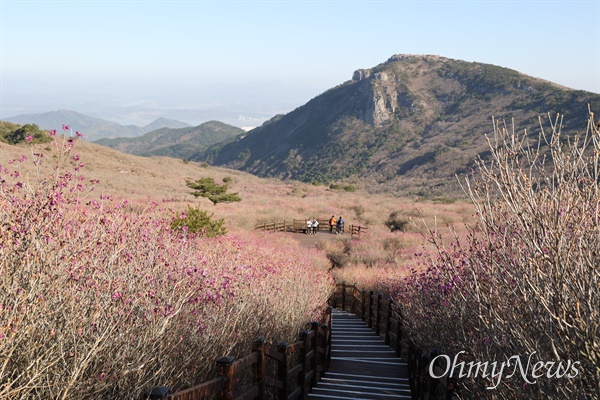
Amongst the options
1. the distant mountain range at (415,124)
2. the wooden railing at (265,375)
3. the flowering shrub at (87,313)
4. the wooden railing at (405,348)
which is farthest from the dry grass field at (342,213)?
the distant mountain range at (415,124)

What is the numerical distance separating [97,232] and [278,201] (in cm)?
4243

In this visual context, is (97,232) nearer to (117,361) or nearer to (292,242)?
(117,361)

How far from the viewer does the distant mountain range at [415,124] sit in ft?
380

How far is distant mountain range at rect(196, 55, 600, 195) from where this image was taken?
380 feet

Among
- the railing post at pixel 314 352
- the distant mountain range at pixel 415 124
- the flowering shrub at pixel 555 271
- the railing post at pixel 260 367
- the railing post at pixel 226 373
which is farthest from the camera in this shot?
the distant mountain range at pixel 415 124

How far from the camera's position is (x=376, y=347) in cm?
1260

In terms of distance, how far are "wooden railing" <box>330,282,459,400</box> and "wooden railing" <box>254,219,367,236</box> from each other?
1385 centimetres

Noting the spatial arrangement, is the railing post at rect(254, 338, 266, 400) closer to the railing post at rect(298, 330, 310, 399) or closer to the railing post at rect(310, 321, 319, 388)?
the railing post at rect(298, 330, 310, 399)

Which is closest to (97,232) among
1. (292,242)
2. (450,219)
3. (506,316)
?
(506,316)

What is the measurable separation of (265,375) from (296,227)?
30.4 meters

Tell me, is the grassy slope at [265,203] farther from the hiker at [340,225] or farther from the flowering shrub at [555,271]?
the flowering shrub at [555,271]

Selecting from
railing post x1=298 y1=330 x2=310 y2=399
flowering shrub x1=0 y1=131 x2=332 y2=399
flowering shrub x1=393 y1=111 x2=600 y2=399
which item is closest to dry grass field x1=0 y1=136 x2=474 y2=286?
flowering shrub x1=0 y1=131 x2=332 y2=399

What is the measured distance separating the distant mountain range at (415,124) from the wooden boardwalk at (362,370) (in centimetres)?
7704

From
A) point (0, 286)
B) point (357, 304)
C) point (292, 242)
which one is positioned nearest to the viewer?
point (0, 286)
